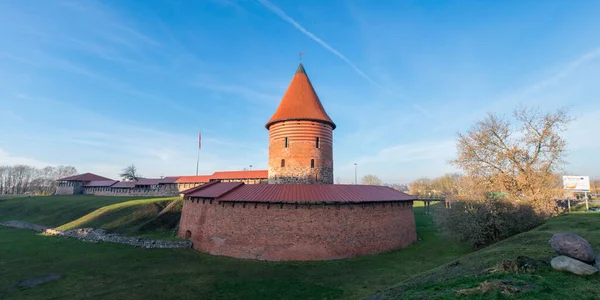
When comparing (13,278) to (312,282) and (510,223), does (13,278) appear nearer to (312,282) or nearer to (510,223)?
(312,282)

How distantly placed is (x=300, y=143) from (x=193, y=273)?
420 inches

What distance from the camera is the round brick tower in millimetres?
20188

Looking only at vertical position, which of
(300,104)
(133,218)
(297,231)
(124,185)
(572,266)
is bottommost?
(133,218)

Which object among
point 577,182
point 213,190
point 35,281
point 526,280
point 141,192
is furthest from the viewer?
point 141,192

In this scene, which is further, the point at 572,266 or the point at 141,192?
the point at 141,192

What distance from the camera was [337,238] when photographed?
15.2 meters

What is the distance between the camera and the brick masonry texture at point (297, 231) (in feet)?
48.9

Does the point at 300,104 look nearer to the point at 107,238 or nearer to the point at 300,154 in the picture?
the point at 300,154

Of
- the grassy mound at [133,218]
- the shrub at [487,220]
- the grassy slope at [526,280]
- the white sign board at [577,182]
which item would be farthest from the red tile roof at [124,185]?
the white sign board at [577,182]

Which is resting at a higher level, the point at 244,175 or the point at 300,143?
the point at 300,143

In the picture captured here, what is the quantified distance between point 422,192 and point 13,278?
257 ft

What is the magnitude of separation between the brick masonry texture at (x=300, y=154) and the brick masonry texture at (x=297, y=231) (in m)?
4.89

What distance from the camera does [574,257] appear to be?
665cm

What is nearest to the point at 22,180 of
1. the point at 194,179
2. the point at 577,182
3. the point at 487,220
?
the point at 194,179
